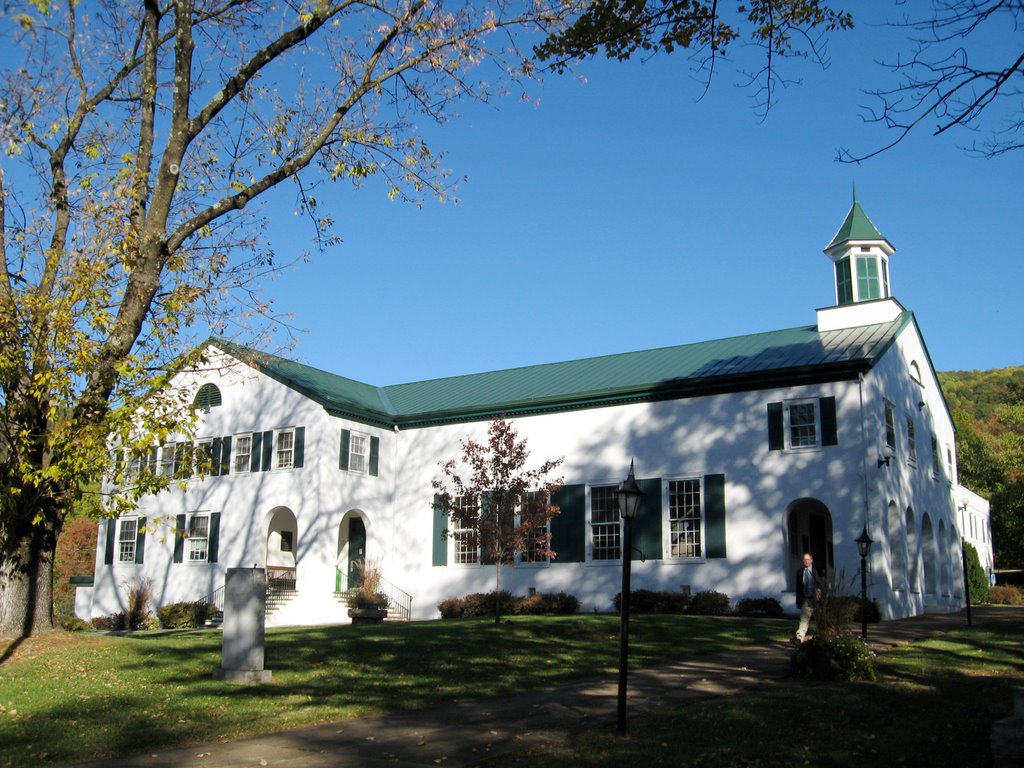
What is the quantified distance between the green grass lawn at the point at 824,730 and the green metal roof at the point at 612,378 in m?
13.1

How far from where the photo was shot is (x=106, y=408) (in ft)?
44.3

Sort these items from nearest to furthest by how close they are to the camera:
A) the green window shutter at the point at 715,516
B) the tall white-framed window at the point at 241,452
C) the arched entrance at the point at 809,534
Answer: the green window shutter at the point at 715,516
the arched entrance at the point at 809,534
the tall white-framed window at the point at 241,452

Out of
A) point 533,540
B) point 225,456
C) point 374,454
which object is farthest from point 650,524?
point 225,456

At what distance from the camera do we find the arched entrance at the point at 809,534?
2539 cm

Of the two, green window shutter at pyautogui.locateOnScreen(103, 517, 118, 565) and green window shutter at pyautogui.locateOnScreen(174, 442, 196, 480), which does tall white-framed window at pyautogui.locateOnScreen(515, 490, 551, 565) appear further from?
green window shutter at pyautogui.locateOnScreen(103, 517, 118, 565)

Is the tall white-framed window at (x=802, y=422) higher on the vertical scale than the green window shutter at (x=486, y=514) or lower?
higher

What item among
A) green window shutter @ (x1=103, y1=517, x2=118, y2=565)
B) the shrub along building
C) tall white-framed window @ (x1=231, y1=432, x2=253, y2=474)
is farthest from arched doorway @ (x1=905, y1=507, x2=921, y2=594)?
green window shutter @ (x1=103, y1=517, x2=118, y2=565)

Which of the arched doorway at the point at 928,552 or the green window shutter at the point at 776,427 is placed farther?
the arched doorway at the point at 928,552

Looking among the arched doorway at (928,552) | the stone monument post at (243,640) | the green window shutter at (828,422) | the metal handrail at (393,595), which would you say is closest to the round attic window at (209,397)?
the metal handrail at (393,595)

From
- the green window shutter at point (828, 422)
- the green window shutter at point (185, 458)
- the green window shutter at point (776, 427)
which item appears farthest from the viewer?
the green window shutter at point (776, 427)

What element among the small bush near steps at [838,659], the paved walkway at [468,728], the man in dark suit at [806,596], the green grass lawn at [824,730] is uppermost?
the man in dark suit at [806,596]

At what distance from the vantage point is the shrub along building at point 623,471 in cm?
2405

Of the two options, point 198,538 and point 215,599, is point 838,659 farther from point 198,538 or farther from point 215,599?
point 198,538

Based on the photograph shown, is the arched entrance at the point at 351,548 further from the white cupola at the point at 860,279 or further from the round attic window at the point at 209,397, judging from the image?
the white cupola at the point at 860,279
